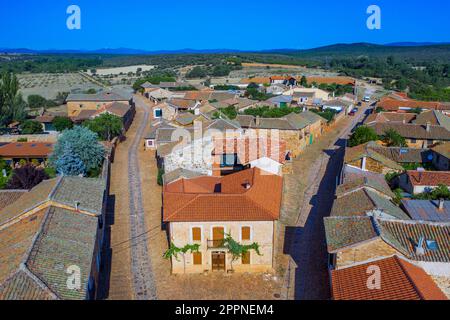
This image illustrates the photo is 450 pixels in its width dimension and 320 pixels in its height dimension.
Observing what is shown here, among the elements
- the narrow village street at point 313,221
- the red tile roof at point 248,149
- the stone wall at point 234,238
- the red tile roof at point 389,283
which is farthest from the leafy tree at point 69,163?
the red tile roof at point 389,283

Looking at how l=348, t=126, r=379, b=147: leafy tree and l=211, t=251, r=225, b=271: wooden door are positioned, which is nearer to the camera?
l=211, t=251, r=225, b=271: wooden door

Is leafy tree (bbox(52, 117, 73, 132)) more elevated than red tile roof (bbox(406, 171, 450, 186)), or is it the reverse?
leafy tree (bbox(52, 117, 73, 132))

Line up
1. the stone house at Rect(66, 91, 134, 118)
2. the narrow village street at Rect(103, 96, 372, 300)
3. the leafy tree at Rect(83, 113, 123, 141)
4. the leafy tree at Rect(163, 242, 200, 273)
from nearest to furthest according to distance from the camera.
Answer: the narrow village street at Rect(103, 96, 372, 300) → the leafy tree at Rect(163, 242, 200, 273) → the leafy tree at Rect(83, 113, 123, 141) → the stone house at Rect(66, 91, 134, 118)

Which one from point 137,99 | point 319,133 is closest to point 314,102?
point 319,133

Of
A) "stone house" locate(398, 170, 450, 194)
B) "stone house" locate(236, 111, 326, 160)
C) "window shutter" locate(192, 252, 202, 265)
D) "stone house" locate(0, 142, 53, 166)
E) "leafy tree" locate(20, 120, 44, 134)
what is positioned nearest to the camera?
"window shutter" locate(192, 252, 202, 265)

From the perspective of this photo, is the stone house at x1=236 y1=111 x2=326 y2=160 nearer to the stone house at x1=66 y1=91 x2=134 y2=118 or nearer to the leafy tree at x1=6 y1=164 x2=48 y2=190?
the leafy tree at x1=6 y1=164 x2=48 y2=190

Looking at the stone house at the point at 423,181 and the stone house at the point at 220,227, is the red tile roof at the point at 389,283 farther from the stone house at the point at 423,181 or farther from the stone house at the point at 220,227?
the stone house at the point at 423,181

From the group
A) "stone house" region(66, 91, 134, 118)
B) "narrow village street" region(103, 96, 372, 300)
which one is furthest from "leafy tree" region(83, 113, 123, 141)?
"stone house" region(66, 91, 134, 118)
